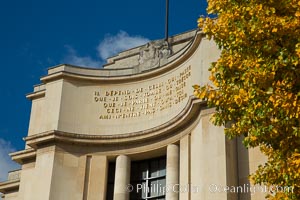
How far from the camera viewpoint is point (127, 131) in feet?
95.1

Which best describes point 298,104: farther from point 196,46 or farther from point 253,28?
point 196,46

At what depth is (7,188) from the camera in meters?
33.4

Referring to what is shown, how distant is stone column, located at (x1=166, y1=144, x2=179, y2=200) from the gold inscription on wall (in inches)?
91.1

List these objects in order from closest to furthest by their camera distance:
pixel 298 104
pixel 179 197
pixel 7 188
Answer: pixel 298 104 < pixel 179 197 < pixel 7 188

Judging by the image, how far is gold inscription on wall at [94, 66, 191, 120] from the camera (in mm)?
28062

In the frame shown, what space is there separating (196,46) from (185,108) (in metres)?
3.19

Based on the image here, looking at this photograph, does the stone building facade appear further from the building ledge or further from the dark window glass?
the building ledge

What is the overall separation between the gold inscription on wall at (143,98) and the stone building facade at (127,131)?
52 mm

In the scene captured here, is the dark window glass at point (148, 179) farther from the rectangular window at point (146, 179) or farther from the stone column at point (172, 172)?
the stone column at point (172, 172)

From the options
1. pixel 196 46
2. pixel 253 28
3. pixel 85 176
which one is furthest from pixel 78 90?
pixel 253 28

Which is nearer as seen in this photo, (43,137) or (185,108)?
(185,108)

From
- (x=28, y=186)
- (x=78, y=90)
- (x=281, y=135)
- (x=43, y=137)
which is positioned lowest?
(x=281, y=135)

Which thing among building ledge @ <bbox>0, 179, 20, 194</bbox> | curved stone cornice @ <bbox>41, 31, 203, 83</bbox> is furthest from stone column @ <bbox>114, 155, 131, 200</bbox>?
building ledge @ <bbox>0, 179, 20, 194</bbox>

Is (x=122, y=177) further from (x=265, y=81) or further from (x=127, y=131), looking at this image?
(x=265, y=81)
